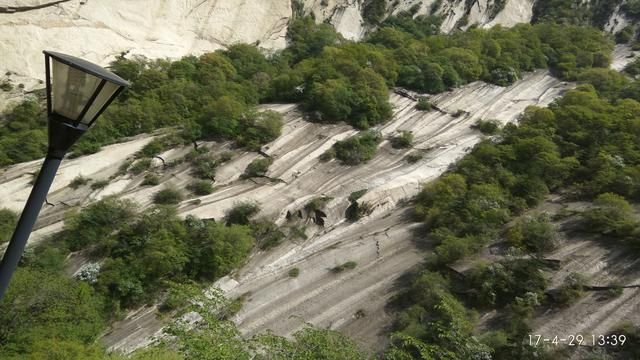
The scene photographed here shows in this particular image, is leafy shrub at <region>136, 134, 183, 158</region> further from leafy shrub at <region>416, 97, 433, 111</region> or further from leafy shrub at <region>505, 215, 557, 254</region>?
leafy shrub at <region>505, 215, 557, 254</region>

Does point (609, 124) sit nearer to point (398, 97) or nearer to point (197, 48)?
point (398, 97)

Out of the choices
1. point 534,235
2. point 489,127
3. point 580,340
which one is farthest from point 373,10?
point 580,340

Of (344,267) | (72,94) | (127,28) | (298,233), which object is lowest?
(344,267)

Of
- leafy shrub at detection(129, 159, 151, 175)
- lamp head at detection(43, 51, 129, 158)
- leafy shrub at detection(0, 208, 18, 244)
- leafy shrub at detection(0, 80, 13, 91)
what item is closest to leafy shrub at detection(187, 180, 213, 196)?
leafy shrub at detection(129, 159, 151, 175)

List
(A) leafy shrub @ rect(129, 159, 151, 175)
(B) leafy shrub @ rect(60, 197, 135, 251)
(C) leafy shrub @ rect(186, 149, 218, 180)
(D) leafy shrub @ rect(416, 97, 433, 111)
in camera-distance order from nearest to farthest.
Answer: (B) leafy shrub @ rect(60, 197, 135, 251) → (A) leafy shrub @ rect(129, 159, 151, 175) → (C) leafy shrub @ rect(186, 149, 218, 180) → (D) leafy shrub @ rect(416, 97, 433, 111)

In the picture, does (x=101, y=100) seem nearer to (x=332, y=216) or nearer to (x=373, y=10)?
(x=332, y=216)

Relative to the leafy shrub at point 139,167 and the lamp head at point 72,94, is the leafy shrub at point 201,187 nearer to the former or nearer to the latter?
the leafy shrub at point 139,167

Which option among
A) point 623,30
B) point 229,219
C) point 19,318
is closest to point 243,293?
point 229,219
